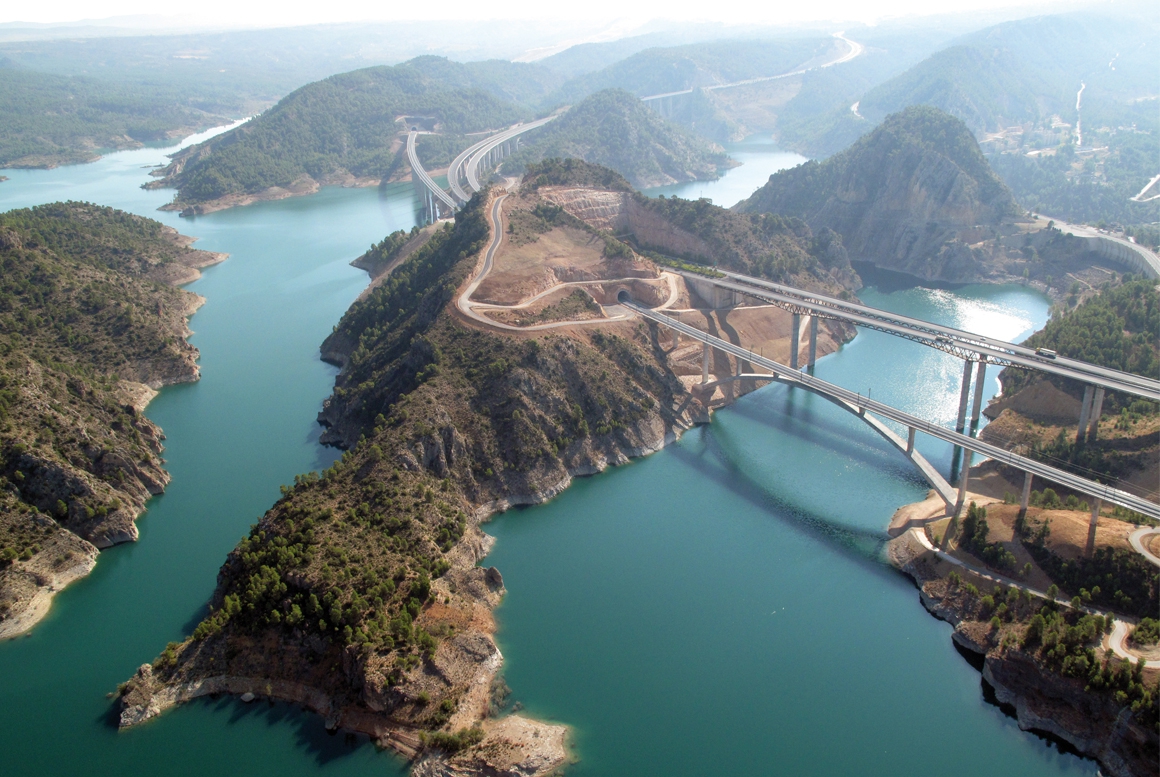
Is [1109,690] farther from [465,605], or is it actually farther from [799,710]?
[465,605]

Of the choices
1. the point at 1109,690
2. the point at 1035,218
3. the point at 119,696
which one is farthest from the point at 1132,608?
the point at 1035,218

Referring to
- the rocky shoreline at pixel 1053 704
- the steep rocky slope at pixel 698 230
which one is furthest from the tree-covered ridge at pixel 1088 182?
the rocky shoreline at pixel 1053 704

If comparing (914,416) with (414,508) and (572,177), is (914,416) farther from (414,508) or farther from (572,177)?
(572,177)

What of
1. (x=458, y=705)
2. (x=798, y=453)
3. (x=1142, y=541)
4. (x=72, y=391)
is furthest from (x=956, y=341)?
(x=72, y=391)

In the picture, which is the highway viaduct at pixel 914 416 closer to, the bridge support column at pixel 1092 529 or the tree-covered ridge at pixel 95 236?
the bridge support column at pixel 1092 529

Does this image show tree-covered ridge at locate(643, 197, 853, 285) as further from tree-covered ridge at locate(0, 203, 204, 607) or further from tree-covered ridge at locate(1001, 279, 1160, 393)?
tree-covered ridge at locate(0, 203, 204, 607)

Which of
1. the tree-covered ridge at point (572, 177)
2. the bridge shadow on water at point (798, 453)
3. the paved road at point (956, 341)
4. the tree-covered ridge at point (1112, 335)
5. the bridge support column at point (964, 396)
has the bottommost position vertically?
the bridge shadow on water at point (798, 453)
